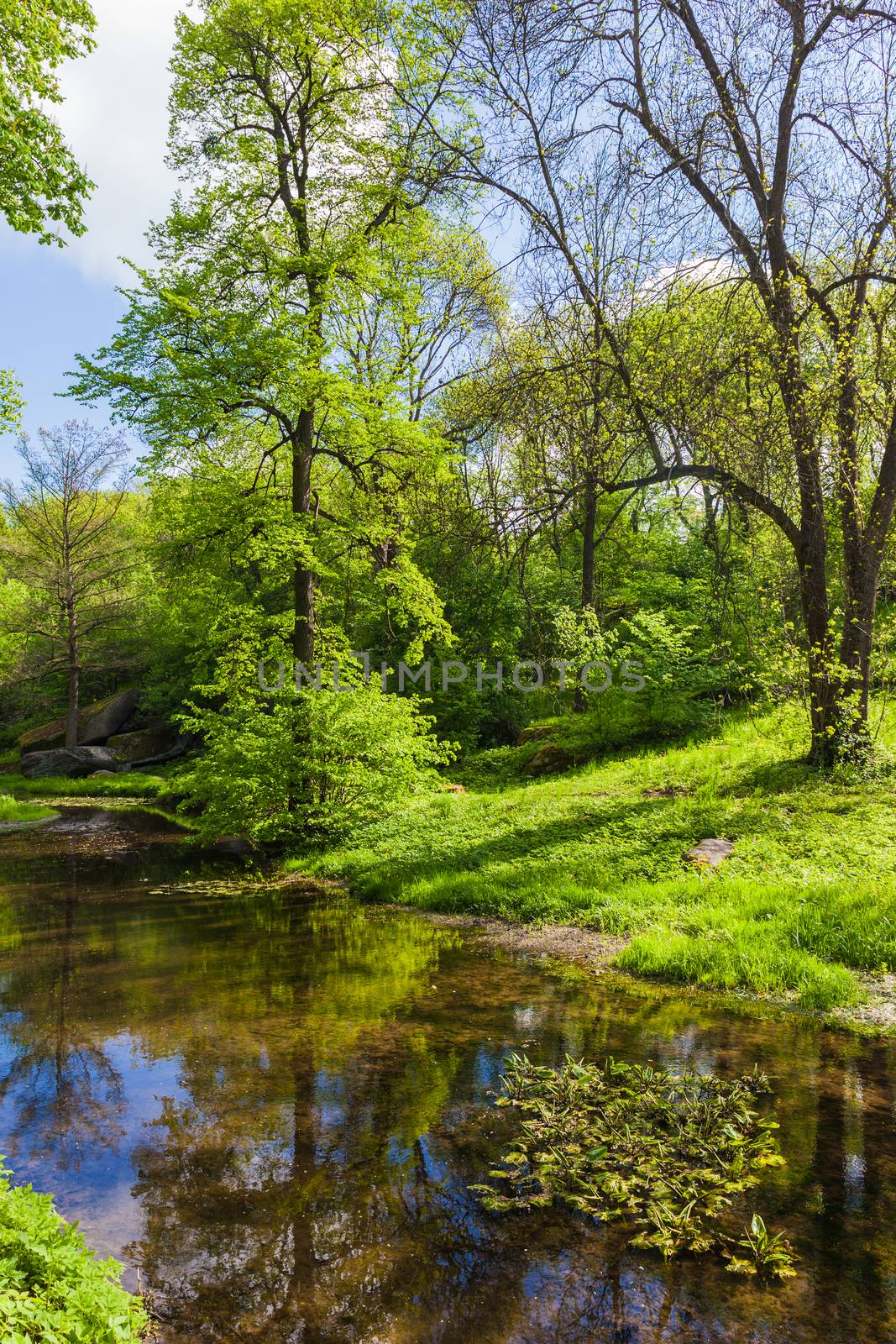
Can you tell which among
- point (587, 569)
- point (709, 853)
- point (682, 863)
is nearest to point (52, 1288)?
point (682, 863)

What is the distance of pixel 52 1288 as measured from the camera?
2676 millimetres

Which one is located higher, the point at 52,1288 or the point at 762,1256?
the point at 52,1288

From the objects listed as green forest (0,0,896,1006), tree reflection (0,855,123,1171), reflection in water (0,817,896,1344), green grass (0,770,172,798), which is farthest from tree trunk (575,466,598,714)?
tree reflection (0,855,123,1171)

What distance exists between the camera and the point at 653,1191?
12.2ft

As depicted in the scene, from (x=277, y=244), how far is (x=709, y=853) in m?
12.3

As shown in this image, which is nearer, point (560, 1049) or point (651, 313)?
point (560, 1049)

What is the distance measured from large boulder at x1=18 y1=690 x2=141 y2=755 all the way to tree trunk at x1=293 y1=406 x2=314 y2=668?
58.4 ft

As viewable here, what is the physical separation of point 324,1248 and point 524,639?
15.6 m

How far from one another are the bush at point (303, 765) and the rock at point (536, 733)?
5.13 m

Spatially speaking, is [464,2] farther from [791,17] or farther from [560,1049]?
[560,1049]

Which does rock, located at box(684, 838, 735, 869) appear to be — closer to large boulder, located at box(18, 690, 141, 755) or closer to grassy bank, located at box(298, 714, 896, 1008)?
grassy bank, located at box(298, 714, 896, 1008)

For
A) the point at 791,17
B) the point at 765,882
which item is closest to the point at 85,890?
the point at 765,882

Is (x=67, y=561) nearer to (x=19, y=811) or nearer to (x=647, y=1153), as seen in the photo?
(x=19, y=811)

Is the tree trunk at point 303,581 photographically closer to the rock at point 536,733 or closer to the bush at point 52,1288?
the rock at point 536,733
